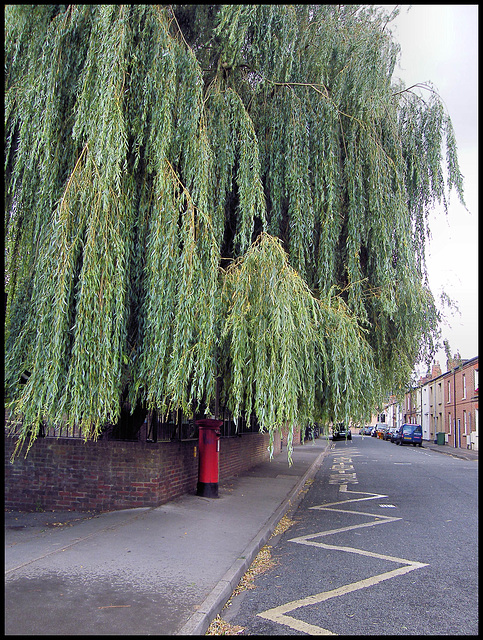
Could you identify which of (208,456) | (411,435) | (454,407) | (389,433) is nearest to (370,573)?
(208,456)

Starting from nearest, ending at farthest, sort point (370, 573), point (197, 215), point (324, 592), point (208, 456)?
point (324, 592) < point (370, 573) < point (197, 215) < point (208, 456)

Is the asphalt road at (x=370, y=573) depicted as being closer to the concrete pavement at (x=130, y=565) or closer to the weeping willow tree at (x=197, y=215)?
the concrete pavement at (x=130, y=565)

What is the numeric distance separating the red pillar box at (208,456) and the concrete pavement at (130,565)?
0.98 ft

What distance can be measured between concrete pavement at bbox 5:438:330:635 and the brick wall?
278mm

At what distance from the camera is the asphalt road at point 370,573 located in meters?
4.43

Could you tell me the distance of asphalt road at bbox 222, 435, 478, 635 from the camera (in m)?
4.43

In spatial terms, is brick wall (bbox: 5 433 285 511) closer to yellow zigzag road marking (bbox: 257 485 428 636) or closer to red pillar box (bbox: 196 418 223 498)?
red pillar box (bbox: 196 418 223 498)

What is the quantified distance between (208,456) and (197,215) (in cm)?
492

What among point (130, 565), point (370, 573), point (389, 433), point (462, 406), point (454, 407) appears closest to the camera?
point (130, 565)

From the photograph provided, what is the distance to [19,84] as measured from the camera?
285 inches

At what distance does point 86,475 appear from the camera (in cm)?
847

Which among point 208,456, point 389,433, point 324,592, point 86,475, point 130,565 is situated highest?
point 208,456

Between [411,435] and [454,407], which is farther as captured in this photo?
[454,407]

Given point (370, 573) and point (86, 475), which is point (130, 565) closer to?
point (370, 573)
